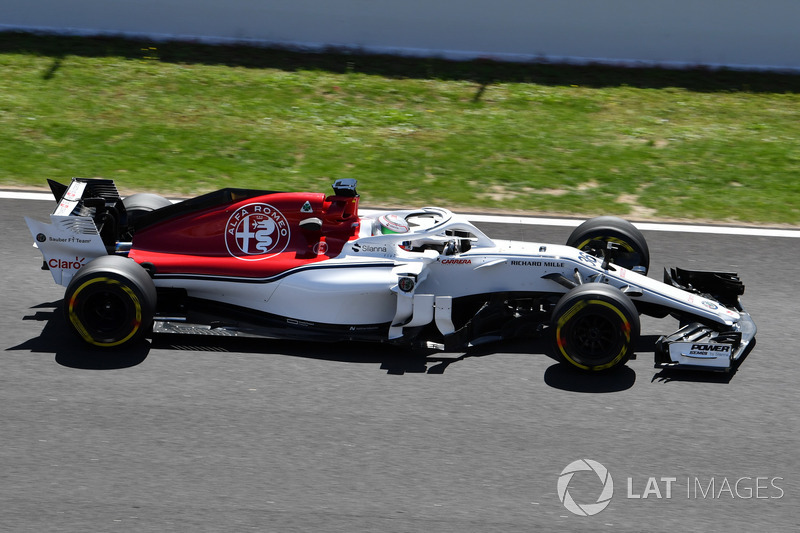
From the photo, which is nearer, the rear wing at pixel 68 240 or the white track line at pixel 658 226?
the rear wing at pixel 68 240

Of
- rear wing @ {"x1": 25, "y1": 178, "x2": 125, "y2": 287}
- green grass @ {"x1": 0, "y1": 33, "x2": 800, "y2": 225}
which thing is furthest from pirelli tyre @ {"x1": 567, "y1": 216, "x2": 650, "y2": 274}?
rear wing @ {"x1": 25, "y1": 178, "x2": 125, "y2": 287}

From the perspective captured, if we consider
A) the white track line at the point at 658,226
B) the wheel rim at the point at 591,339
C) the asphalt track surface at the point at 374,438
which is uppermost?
the wheel rim at the point at 591,339

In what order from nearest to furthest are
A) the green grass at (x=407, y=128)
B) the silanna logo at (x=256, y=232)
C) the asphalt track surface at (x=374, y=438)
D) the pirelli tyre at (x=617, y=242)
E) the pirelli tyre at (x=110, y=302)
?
the asphalt track surface at (x=374, y=438)
the pirelli tyre at (x=110, y=302)
the silanna logo at (x=256, y=232)
the pirelli tyre at (x=617, y=242)
the green grass at (x=407, y=128)

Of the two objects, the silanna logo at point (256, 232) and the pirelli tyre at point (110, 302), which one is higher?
the silanna logo at point (256, 232)

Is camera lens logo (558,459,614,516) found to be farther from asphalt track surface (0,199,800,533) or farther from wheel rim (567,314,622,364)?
wheel rim (567,314,622,364)

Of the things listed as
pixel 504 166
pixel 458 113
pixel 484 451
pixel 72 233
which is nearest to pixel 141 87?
pixel 458 113

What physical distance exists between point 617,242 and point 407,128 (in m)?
5.30

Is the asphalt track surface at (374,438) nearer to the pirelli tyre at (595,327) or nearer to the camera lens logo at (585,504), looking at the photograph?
the camera lens logo at (585,504)

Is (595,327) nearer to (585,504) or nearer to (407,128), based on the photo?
(585,504)

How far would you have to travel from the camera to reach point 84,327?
6.82 m

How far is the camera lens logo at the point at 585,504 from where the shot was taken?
531cm

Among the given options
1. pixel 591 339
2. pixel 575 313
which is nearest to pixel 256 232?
pixel 575 313

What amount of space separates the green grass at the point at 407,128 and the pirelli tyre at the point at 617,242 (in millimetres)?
2418

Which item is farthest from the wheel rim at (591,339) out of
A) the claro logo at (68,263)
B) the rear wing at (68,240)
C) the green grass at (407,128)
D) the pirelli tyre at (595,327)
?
the green grass at (407,128)
